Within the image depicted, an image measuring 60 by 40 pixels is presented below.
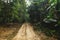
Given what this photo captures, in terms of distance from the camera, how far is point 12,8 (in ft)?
48.6

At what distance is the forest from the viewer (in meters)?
10.3

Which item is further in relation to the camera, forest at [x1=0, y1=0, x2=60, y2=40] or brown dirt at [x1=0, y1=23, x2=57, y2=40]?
forest at [x1=0, y1=0, x2=60, y2=40]

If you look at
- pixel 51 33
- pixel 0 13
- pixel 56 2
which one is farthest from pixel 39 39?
pixel 0 13

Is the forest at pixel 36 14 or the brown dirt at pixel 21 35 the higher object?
the forest at pixel 36 14

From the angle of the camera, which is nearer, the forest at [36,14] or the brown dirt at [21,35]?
the brown dirt at [21,35]

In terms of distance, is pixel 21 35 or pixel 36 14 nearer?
pixel 21 35

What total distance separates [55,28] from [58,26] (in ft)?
1.95

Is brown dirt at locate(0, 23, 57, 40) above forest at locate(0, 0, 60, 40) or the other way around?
the other way around

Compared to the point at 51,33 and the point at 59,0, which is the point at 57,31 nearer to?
the point at 51,33

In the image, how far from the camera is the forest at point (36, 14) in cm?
1029

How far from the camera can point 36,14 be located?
18609 mm

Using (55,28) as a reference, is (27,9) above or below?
above

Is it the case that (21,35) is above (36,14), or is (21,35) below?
below

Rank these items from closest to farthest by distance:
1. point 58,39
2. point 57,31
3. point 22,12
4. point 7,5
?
1. point 58,39
2. point 57,31
3. point 7,5
4. point 22,12
